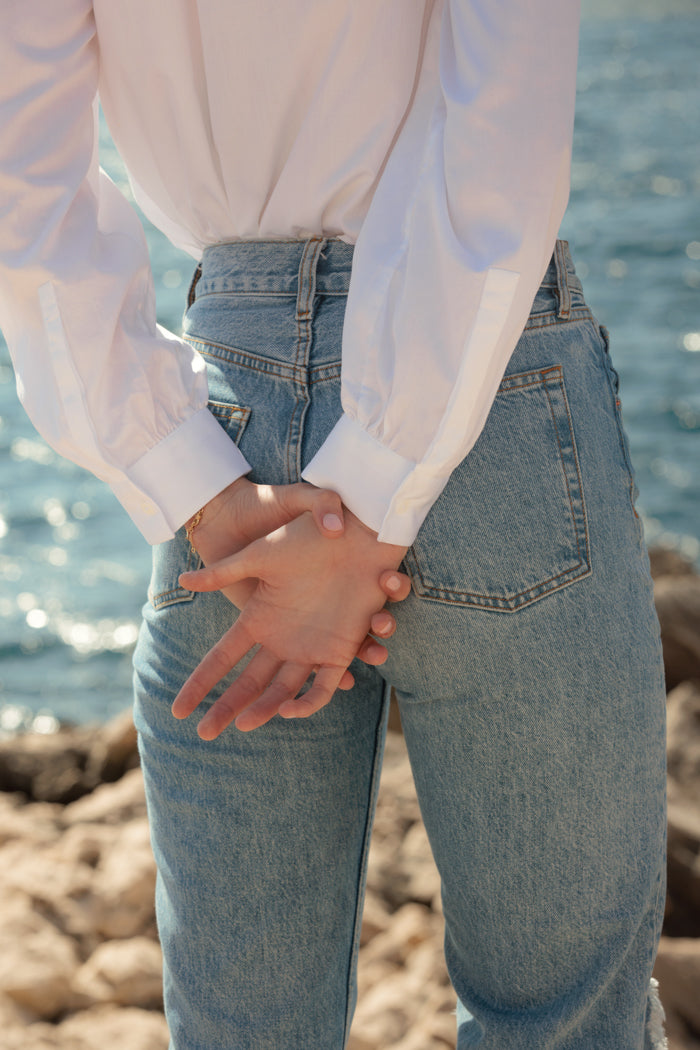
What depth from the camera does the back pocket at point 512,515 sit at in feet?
3.44

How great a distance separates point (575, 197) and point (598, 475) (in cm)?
1331

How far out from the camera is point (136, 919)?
2541 mm

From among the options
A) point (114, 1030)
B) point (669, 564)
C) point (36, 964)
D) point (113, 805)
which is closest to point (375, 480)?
point (114, 1030)

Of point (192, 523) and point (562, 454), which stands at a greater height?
point (562, 454)

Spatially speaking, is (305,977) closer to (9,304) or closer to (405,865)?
(9,304)

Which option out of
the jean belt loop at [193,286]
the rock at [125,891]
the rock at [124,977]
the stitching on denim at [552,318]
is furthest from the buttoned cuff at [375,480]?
the rock at [125,891]

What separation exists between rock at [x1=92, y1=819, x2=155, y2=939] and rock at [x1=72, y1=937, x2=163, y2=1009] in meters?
0.09

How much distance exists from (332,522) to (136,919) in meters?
1.85

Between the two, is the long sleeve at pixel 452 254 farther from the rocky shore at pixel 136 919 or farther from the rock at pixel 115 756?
the rock at pixel 115 756

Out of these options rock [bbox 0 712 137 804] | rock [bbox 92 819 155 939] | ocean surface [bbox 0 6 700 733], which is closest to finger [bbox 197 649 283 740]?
rock [bbox 92 819 155 939]

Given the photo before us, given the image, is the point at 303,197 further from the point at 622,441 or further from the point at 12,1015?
the point at 12,1015

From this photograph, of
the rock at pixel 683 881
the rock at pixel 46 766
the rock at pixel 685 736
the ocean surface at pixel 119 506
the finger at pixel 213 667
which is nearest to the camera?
the finger at pixel 213 667

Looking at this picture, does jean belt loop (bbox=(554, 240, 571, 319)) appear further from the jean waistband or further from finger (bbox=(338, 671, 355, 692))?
finger (bbox=(338, 671, 355, 692))

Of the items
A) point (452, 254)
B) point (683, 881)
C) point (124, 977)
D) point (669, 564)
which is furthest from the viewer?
→ point (669, 564)
